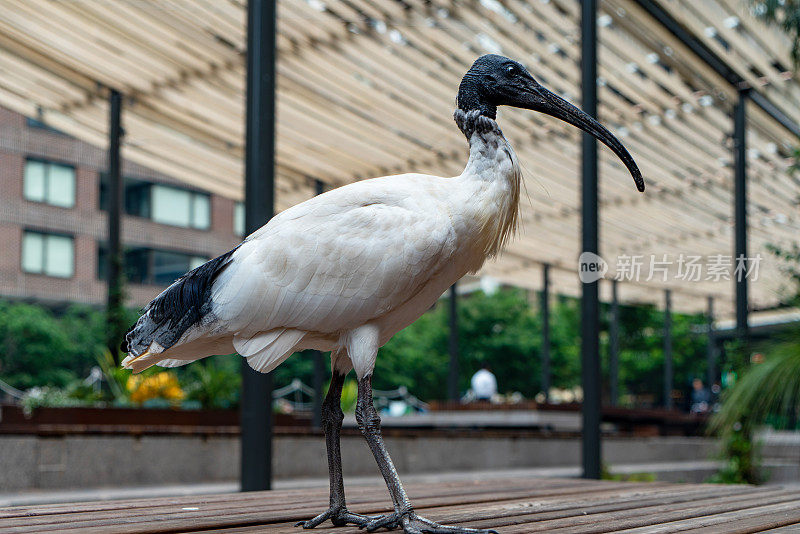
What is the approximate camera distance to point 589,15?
30.4ft

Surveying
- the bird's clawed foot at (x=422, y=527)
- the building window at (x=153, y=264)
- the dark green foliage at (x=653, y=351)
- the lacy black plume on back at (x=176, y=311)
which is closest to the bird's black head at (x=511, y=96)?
the lacy black plume on back at (x=176, y=311)

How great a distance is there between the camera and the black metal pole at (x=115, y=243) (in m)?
12.4

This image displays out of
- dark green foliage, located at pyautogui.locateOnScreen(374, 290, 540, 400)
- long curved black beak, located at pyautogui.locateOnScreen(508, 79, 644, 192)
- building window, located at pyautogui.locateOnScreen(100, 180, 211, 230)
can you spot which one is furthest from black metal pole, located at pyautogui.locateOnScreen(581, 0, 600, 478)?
building window, located at pyautogui.locateOnScreen(100, 180, 211, 230)

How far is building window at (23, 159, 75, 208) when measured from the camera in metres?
34.8

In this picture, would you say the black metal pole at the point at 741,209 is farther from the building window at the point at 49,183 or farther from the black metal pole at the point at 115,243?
the building window at the point at 49,183

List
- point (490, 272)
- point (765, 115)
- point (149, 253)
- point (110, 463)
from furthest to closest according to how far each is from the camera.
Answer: point (149, 253) → point (490, 272) → point (765, 115) → point (110, 463)

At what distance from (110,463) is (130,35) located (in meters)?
6.55

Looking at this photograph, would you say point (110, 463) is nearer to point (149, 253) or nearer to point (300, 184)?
point (300, 184)

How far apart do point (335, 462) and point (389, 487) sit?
1.23 ft

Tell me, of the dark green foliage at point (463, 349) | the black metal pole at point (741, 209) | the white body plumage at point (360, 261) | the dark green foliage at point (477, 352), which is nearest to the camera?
the white body plumage at point (360, 261)

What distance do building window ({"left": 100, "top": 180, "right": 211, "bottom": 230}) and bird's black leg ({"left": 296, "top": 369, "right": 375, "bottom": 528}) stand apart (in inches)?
1418

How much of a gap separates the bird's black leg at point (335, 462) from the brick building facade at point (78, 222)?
3217 cm

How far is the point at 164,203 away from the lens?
1521 inches

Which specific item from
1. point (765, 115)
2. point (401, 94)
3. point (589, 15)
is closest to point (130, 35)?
point (401, 94)
